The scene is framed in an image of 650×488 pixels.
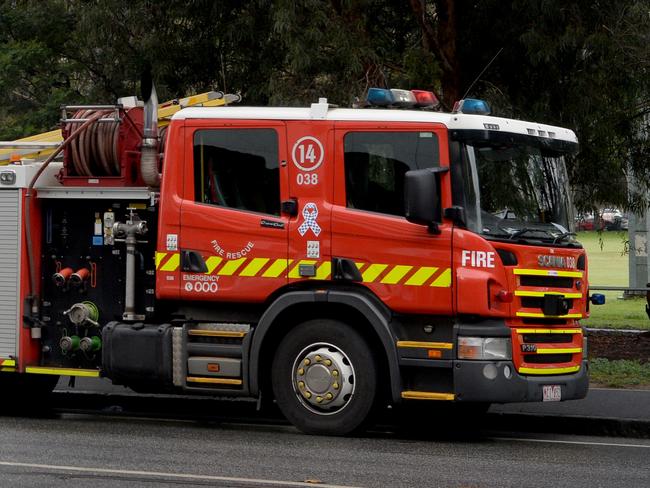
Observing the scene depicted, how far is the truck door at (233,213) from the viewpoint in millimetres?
10922

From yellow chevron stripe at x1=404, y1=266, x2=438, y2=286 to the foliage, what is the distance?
576 centimetres

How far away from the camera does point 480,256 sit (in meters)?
10.3

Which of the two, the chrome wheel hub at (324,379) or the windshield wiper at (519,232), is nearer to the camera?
the windshield wiper at (519,232)

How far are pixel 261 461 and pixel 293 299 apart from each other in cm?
173

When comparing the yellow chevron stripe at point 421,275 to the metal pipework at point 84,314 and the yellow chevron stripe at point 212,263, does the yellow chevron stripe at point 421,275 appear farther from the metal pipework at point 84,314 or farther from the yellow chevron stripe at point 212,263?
the metal pipework at point 84,314

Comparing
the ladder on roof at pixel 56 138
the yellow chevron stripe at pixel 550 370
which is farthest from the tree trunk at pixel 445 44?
the yellow chevron stripe at pixel 550 370

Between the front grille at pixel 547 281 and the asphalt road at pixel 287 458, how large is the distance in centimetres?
131

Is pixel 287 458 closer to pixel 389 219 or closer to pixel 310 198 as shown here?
pixel 389 219

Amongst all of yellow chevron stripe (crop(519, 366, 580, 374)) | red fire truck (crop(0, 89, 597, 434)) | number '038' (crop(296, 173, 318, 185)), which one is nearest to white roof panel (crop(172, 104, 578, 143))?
red fire truck (crop(0, 89, 597, 434))

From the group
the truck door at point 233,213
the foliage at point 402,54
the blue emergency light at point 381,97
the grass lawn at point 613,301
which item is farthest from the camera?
the grass lawn at point 613,301

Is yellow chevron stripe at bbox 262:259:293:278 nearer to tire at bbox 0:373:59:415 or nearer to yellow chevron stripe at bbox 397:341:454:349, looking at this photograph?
yellow chevron stripe at bbox 397:341:454:349

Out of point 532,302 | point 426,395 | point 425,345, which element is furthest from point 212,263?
point 532,302

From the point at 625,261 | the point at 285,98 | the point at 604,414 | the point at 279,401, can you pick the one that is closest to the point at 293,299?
the point at 279,401

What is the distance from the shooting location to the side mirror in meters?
10.2
